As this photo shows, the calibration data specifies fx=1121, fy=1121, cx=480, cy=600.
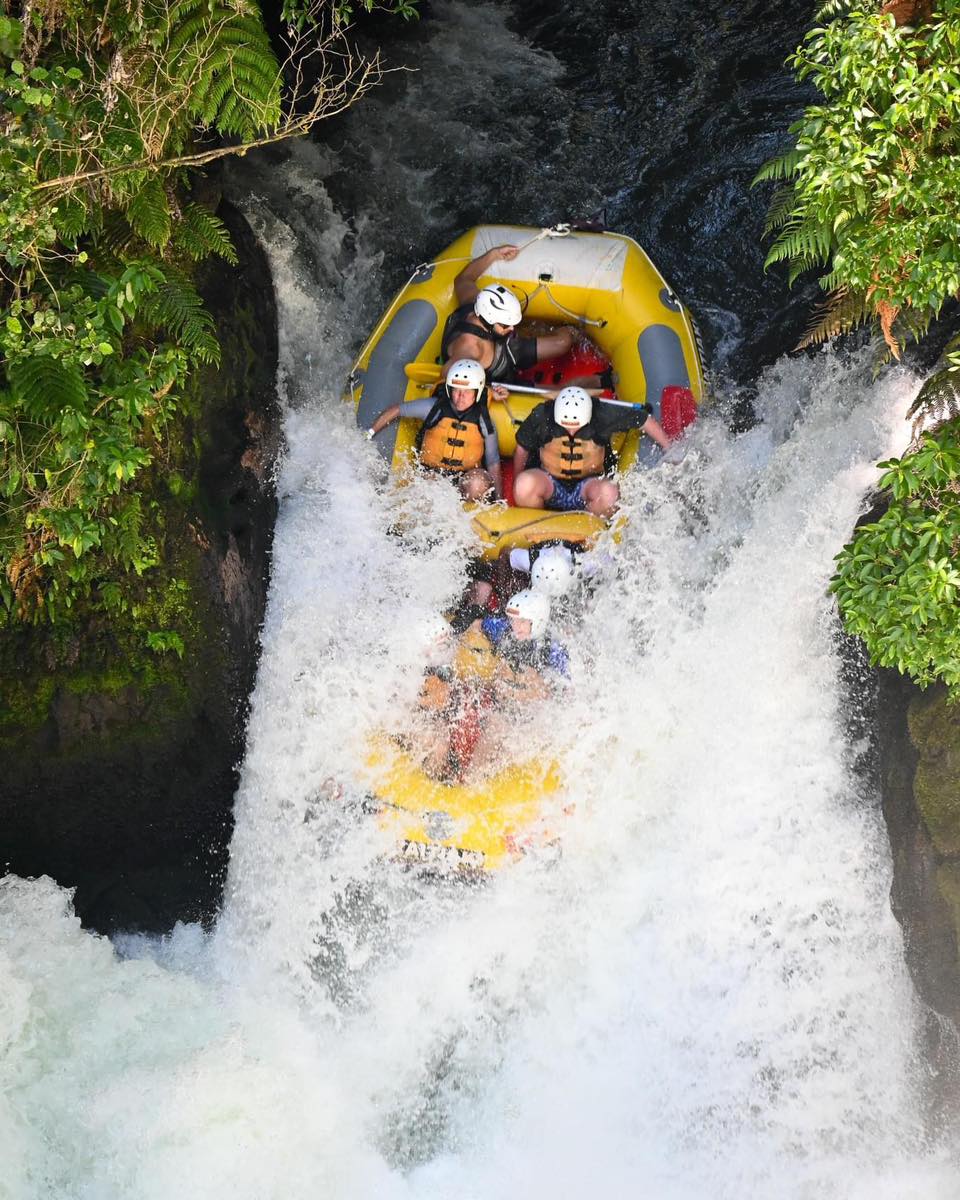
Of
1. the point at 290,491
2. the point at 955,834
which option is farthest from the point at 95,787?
the point at 955,834

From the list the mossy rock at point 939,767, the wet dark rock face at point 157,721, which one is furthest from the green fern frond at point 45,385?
the mossy rock at point 939,767

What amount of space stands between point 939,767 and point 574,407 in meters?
3.00

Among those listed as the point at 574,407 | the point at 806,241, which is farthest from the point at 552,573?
the point at 806,241

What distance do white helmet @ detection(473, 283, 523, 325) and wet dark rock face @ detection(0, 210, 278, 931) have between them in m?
1.67

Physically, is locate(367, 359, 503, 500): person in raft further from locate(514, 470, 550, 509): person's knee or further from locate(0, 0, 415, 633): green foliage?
locate(0, 0, 415, 633): green foliage

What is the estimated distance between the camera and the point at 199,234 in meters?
6.28

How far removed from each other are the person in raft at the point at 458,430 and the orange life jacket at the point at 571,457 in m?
0.41

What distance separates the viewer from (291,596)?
7234 mm

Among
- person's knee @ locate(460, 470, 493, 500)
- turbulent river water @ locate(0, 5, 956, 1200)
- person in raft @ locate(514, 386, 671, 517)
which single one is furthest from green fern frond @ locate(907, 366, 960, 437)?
person's knee @ locate(460, 470, 493, 500)

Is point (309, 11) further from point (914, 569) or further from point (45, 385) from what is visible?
point (914, 569)

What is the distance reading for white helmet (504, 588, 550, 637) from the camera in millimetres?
6523

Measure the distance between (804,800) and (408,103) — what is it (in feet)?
19.7

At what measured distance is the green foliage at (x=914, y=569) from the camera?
4.71 metres

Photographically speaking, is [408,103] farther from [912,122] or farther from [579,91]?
[912,122]
